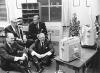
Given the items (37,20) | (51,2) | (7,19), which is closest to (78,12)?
(51,2)

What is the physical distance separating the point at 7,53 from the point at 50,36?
2.17 m

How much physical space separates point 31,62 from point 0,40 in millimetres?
2318

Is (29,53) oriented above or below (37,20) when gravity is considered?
below

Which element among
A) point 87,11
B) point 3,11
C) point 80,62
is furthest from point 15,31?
point 80,62

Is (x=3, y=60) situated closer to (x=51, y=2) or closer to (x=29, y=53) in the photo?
(x=29, y=53)

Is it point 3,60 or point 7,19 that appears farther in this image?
point 7,19

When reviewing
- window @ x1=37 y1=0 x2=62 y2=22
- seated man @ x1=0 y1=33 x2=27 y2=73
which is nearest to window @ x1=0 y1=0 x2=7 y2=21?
window @ x1=37 y1=0 x2=62 y2=22

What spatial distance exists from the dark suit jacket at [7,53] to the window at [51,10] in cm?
221

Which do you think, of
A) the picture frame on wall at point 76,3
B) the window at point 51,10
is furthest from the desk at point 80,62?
the window at point 51,10

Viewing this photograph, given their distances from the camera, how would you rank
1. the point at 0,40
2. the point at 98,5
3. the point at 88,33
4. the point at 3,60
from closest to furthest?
the point at 88,33 < the point at 3,60 < the point at 98,5 < the point at 0,40

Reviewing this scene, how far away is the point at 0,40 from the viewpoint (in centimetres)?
577

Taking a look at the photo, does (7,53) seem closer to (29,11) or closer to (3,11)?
(29,11)

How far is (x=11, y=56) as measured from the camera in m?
3.33

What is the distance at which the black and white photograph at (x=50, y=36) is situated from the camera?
268 centimetres
